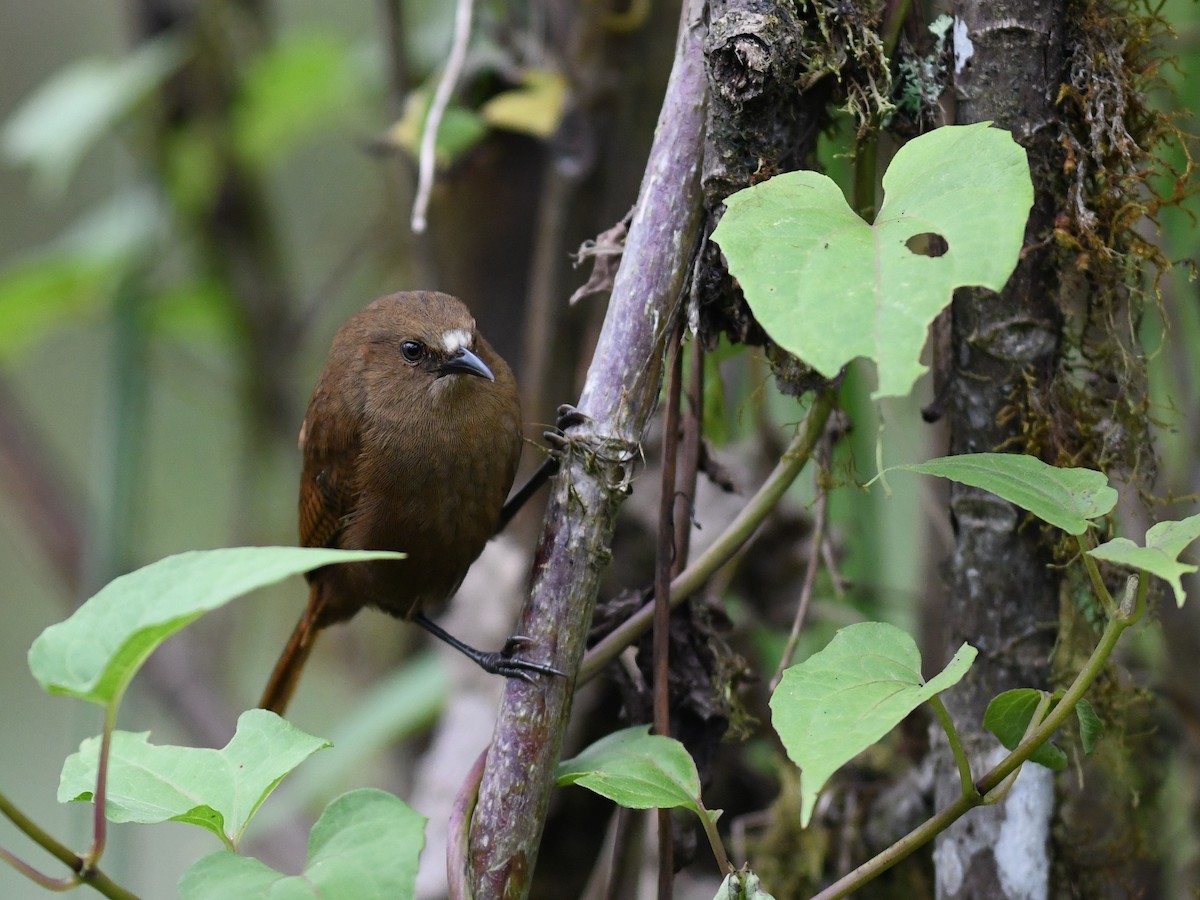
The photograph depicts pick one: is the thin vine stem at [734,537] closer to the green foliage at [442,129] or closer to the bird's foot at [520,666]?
the bird's foot at [520,666]

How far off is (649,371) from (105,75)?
118 inches

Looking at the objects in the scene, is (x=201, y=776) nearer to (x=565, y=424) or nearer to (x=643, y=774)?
(x=643, y=774)

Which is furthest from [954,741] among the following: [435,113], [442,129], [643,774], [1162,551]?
[442,129]

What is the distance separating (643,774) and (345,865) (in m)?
0.46

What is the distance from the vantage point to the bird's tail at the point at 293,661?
129 inches

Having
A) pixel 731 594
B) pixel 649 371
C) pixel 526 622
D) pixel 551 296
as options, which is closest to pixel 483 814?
pixel 526 622

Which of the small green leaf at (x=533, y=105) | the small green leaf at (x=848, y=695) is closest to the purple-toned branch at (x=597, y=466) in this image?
the small green leaf at (x=848, y=695)

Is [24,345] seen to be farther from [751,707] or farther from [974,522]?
[974,522]

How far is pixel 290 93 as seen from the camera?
420 centimetres

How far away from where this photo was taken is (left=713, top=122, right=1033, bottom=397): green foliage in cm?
128

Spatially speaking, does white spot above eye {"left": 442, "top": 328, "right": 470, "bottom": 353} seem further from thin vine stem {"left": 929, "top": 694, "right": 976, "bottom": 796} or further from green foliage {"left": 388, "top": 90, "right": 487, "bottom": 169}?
thin vine stem {"left": 929, "top": 694, "right": 976, "bottom": 796}

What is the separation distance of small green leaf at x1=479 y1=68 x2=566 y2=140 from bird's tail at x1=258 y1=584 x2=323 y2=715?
4.37 feet

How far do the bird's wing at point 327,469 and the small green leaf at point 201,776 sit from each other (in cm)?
129

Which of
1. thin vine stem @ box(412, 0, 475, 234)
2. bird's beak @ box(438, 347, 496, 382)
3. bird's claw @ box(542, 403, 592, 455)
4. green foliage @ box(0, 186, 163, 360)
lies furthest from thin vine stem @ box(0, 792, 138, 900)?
green foliage @ box(0, 186, 163, 360)
